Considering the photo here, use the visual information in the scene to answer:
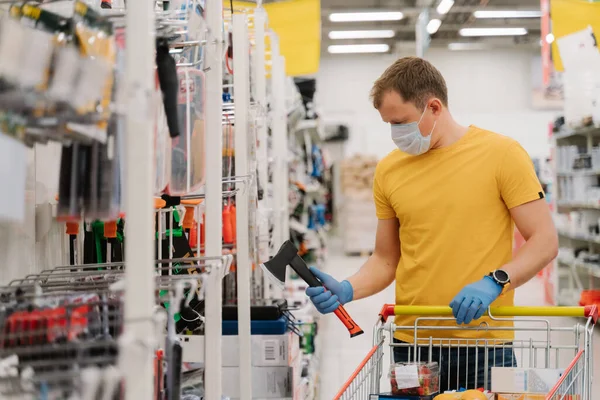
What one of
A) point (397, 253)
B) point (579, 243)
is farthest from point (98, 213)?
point (579, 243)

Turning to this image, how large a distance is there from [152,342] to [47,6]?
40.9 inches

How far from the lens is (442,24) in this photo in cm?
1588

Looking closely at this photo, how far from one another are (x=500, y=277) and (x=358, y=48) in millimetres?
15166

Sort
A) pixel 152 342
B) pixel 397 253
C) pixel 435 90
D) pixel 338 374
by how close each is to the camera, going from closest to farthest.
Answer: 1. pixel 152 342
2. pixel 435 90
3. pixel 397 253
4. pixel 338 374

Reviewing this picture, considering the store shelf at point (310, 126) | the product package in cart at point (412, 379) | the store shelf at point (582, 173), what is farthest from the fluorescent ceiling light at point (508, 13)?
the product package in cart at point (412, 379)

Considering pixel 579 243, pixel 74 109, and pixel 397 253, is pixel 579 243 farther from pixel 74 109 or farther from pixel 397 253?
pixel 74 109

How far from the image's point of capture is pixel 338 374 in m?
5.82

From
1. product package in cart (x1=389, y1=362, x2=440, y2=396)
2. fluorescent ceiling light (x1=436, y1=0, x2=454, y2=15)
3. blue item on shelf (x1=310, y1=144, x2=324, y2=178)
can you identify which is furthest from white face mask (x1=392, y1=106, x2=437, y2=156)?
fluorescent ceiling light (x1=436, y1=0, x2=454, y2=15)

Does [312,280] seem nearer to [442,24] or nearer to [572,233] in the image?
[572,233]

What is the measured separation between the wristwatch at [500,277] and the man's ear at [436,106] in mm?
609

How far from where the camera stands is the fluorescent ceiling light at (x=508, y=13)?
14.2 metres

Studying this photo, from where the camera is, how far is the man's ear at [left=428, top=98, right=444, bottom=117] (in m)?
2.46

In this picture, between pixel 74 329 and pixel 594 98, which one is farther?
pixel 594 98

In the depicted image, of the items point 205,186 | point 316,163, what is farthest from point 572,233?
point 205,186
